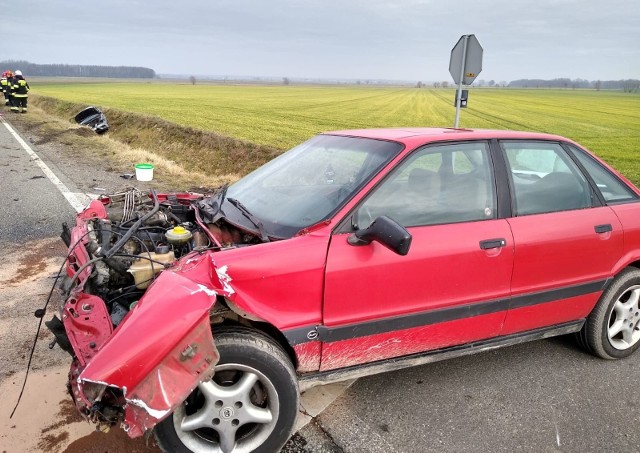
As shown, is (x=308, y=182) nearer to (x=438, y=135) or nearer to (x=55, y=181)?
(x=438, y=135)

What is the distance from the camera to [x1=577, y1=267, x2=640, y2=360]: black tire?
3.52 meters

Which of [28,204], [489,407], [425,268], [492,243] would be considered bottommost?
[489,407]

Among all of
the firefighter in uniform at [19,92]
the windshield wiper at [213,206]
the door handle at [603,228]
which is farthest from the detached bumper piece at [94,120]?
the door handle at [603,228]

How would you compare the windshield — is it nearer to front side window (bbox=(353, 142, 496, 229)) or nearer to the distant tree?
front side window (bbox=(353, 142, 496, 229))

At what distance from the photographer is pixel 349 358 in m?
2.73

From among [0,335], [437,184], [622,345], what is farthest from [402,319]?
[0,335]

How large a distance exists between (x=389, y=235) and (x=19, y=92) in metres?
26.2

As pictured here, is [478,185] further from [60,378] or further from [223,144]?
[223,144]

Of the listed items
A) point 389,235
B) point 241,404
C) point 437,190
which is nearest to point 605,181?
point 437,190

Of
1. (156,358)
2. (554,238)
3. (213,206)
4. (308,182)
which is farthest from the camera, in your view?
(213,206)

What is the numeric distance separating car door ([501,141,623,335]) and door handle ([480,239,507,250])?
108 millimetres

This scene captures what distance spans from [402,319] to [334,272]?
1.72ft

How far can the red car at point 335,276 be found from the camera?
219 centimetres

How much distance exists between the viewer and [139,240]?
2.97 metres
